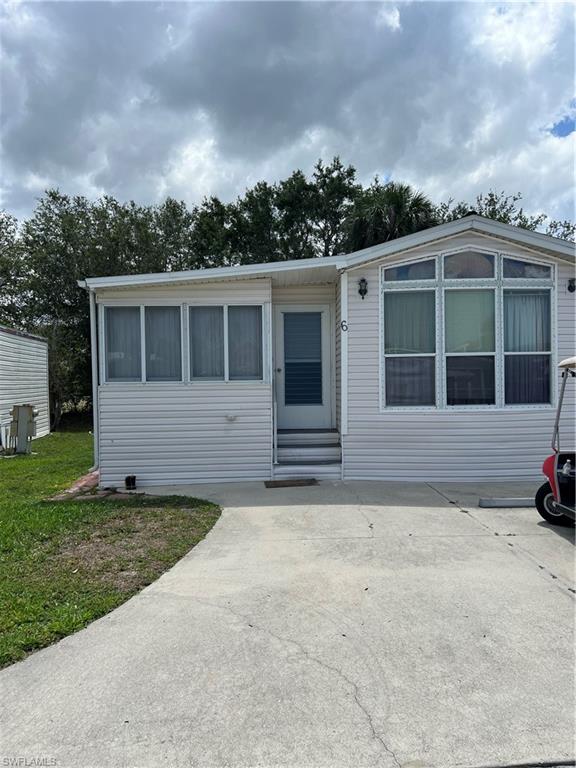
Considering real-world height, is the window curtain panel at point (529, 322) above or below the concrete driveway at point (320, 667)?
above

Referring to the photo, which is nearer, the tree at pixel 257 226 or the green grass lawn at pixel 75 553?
the green grass lawn at pixel 75 553

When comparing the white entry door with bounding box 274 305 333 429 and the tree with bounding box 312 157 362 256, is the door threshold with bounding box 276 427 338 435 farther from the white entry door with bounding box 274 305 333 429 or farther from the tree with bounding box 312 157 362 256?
the tree with bounding box 312 157 362 256

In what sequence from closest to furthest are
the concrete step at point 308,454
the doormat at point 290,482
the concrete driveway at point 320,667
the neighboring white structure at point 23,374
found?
1. the concrete driveway at point 320,667
2. the doormat at point 290,482
3. the concrete step at point 308,454
4. the neighboring white structure at point 23,374

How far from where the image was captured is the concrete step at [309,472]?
736cm

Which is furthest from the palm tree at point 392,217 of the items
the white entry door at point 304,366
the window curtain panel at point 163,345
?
the window curtain panel at point 163,345

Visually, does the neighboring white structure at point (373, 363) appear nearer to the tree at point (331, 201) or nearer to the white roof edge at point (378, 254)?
the white roof edge at point (378, 254)

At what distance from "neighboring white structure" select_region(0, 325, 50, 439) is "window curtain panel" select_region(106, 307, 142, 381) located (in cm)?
734

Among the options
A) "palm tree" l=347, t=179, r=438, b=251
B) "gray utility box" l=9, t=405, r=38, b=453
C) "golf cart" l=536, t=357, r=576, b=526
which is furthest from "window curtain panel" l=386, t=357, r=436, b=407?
"gray utility box" l=9, t=405, r=38, b=453

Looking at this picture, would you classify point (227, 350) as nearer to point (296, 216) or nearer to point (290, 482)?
point (290, 482)

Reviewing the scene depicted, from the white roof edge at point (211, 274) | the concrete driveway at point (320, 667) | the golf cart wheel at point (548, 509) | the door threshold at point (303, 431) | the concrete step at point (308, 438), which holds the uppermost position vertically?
the white roof edge at point (211, 274)

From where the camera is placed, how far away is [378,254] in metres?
7.04

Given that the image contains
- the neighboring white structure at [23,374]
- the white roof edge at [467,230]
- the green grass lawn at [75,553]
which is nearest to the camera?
the green grass lawn at [75,553]

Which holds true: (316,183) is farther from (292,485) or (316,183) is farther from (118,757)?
(118,757)

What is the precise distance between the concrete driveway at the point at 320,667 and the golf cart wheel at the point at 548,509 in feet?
2.19
